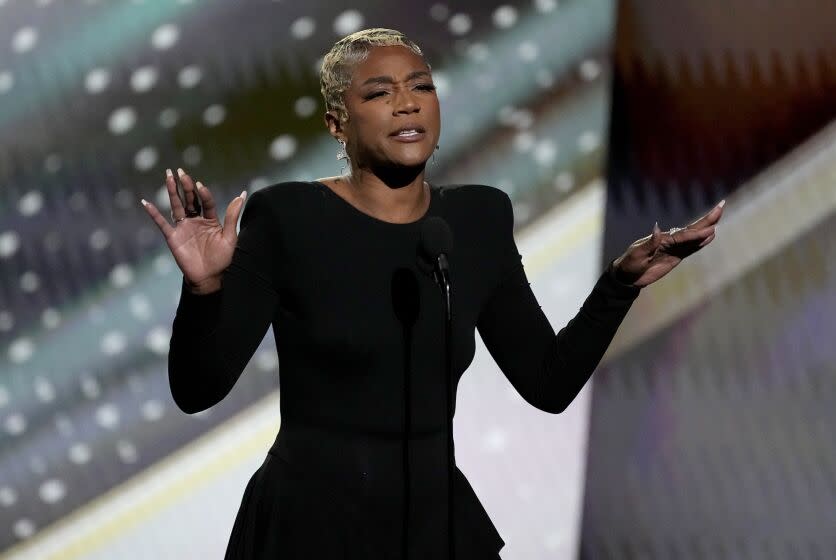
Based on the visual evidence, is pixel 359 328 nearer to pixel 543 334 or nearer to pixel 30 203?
pixel 543 334

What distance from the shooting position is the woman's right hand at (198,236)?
53.1 inches

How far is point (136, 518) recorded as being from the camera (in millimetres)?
2863

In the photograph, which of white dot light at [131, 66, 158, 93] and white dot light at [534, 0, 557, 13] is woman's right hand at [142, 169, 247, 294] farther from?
white dot light at [534, 0, 557, 13]

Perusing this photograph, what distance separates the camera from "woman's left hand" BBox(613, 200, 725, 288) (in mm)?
1537

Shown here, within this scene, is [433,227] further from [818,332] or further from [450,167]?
[818,332]

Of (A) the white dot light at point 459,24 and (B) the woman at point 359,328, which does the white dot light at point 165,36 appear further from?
(B) the woman at point 359,328

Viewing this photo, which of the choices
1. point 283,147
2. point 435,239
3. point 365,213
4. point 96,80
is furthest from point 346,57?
point 96,80

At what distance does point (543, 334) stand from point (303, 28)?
1.39m

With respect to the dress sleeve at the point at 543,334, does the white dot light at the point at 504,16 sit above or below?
above

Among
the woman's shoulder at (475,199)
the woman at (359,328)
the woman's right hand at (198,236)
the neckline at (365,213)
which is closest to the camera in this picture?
the woman's right hand at (198,236)

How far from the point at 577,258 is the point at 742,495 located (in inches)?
29.7

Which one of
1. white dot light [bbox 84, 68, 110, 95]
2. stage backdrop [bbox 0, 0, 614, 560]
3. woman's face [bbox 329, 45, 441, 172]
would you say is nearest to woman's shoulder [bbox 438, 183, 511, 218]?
woman's face [bbox 329, 45, 441, 172]

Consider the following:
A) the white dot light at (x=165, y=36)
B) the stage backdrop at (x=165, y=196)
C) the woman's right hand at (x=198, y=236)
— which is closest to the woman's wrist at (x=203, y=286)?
the woman's right hand at (x=198, y=236)

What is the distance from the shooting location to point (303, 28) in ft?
9.10
